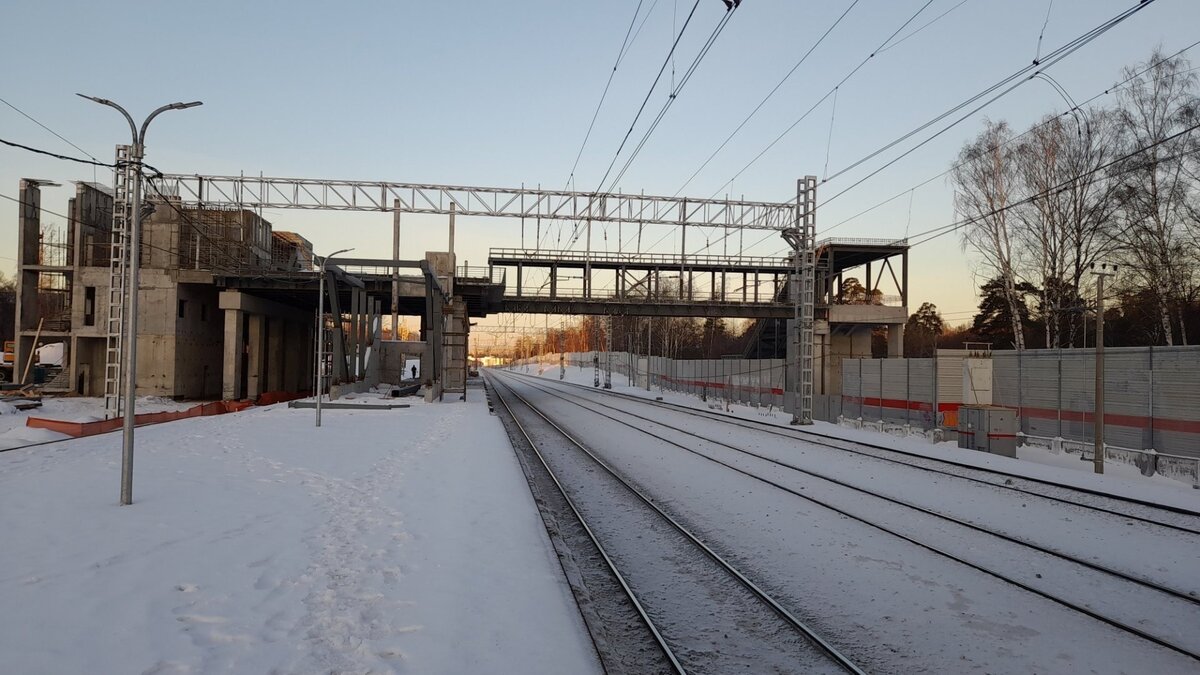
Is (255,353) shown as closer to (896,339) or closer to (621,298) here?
(621,298)

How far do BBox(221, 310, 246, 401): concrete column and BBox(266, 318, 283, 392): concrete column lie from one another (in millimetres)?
9634

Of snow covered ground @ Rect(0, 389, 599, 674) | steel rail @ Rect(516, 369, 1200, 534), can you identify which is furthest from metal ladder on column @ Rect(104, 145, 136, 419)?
steel rail @ Rect(516, 369, 1200, 534)

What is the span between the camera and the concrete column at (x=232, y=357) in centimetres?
4150

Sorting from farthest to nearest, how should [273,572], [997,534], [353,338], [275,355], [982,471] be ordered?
[275,355], [353,338], [982,471], [997,534], [273,572]

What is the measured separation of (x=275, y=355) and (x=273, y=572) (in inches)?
2023

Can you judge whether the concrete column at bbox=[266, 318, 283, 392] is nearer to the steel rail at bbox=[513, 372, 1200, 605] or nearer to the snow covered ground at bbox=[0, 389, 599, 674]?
the snow covered ground at bbox=[0, 389, 599, 674]

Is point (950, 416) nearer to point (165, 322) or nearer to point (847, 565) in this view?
point (847, 565)

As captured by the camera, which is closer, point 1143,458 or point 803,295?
point 1143,458

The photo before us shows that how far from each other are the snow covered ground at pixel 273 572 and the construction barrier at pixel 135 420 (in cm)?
335

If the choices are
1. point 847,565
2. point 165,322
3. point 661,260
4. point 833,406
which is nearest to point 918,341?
point 661,260

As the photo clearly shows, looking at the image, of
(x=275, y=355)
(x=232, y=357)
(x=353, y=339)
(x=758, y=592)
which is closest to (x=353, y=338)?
(x=353, y=339)

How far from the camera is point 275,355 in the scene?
54.5 metres

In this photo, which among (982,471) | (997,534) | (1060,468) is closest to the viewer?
(997,534)

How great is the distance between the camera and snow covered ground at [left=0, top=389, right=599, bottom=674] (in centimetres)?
564
